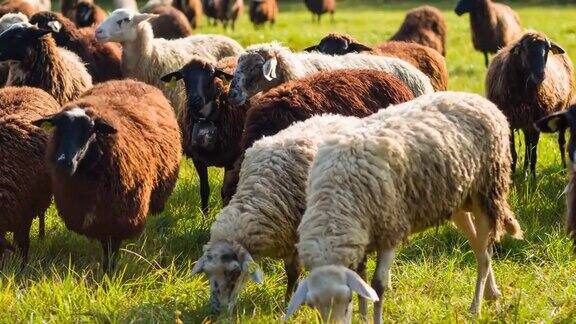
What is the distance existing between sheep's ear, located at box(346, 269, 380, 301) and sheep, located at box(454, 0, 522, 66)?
39.5ft

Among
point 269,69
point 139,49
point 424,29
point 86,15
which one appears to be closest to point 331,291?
point 269,69

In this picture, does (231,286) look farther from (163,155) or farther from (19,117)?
(19,117)

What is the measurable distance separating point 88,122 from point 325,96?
5.76 feet

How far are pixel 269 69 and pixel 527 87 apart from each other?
2.46 m

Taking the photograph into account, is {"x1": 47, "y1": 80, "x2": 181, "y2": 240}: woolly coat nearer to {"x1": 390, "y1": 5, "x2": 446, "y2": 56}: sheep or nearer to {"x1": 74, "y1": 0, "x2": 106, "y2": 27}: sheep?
{"x1": 74, "y1": 0, "x2": 106, "y2": 27}: sheep

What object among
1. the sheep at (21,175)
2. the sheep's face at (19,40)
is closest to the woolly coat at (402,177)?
the sheep at (21,175)

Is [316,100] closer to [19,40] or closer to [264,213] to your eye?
[264,213]

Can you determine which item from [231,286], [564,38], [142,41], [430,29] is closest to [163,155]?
[231,286]

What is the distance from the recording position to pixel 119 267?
5711mm

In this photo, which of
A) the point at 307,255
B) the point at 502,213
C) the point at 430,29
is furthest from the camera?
the point at 430,29

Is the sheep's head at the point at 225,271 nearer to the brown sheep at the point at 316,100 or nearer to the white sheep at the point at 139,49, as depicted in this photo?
the brown sheep at the point at 316,100

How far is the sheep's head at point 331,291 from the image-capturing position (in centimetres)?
405

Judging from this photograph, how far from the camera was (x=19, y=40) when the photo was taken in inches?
304

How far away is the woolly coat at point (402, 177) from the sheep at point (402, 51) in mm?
4204
